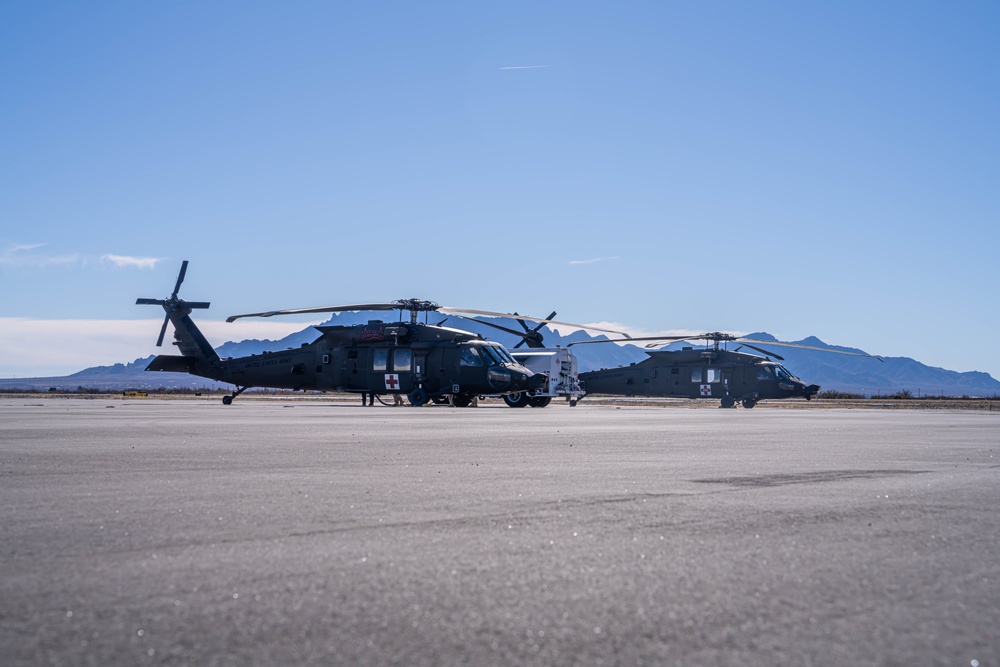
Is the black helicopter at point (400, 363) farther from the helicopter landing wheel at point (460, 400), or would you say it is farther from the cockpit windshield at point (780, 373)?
the cockpit windshield at point (780, 373)

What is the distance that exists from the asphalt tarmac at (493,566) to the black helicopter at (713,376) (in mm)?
39588

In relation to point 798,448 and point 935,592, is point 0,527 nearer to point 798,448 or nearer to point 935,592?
point 935,592

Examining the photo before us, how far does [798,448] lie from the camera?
1186 centimetres

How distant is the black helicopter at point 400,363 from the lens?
35.2m

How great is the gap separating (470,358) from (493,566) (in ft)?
103

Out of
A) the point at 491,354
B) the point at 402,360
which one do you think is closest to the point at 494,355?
the point at 491,354

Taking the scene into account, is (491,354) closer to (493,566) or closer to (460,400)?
(460,400)

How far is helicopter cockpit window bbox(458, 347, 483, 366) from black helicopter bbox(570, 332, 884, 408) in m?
13.1

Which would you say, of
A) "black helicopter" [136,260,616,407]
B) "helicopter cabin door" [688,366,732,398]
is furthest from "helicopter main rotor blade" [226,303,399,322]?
"helicopter cabin door" [688,366,732,398]

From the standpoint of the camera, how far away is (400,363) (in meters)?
36.4

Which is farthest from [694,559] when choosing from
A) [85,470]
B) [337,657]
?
[85,470]

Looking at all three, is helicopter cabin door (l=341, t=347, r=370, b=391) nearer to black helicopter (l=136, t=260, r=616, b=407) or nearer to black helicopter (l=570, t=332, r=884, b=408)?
black helicopter (l=136, t=260, r=616, b=407)

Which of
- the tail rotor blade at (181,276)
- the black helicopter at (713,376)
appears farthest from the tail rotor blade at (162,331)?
the black helicopter at (713,376)

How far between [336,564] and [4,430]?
12.0 metres
